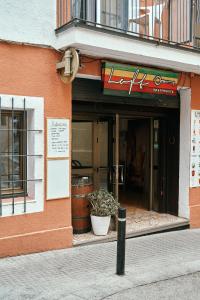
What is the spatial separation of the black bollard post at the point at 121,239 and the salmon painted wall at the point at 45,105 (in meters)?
1.48

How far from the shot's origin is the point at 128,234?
7.50 meters

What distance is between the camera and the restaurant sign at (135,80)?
7.01m

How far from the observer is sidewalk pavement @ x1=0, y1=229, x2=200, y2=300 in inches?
194

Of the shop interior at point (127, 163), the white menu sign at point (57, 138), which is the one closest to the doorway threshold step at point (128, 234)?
the shop interior at point (127, 163)

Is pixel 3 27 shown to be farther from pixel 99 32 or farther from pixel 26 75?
pixel 99 32

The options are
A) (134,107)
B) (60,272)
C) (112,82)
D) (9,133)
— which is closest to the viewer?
(60,272)

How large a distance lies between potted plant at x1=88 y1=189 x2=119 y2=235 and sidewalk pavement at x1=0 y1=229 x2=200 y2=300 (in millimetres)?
325

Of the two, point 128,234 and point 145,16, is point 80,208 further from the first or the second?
point 145,16

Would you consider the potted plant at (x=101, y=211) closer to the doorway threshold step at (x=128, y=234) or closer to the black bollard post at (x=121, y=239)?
the doorway threshold step at (x=128, y=234)

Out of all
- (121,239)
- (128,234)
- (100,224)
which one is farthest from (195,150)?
(121,239)

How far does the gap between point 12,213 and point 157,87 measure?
3.71 metres

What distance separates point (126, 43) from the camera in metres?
6.62

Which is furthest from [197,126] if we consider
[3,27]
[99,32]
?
[3,27]

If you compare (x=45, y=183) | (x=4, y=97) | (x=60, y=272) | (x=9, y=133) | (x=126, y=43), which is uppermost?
(x=126, y=43)
